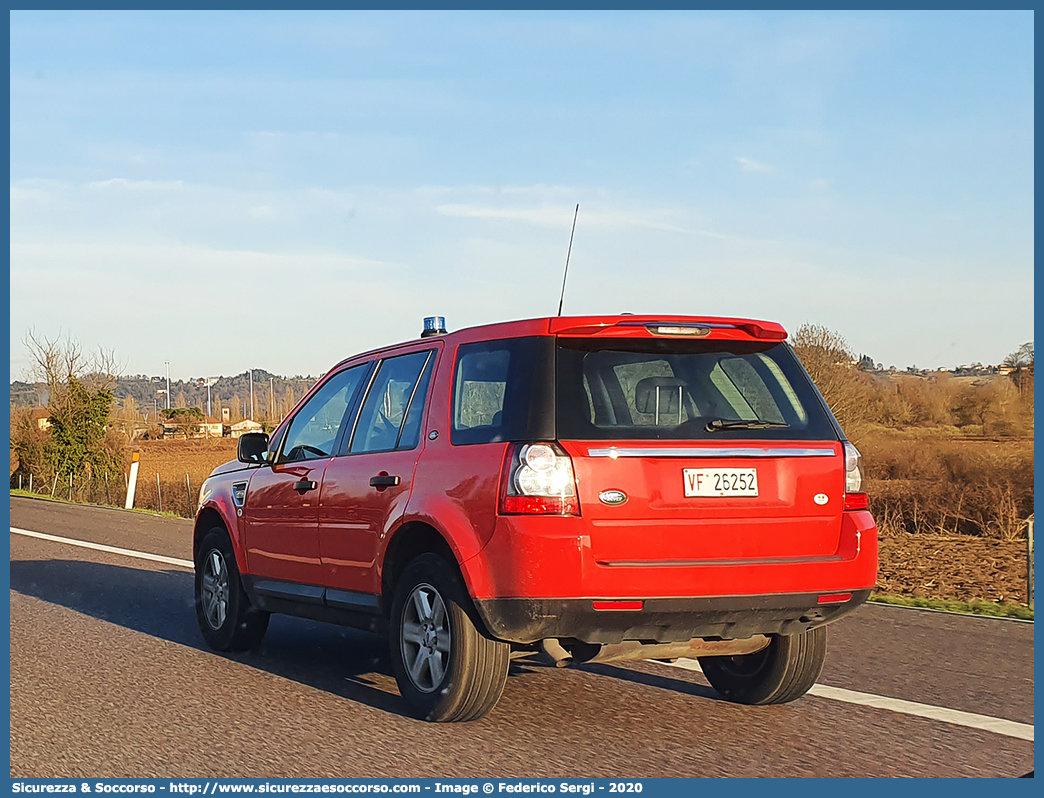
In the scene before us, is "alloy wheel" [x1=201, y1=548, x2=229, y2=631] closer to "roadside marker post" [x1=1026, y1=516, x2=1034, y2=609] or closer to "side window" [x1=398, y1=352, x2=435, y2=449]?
"side window" [x1=398, y1=352, x2=435, y2=449]

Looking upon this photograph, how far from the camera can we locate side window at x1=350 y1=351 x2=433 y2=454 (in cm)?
666

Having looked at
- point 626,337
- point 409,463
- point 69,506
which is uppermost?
point 626,337

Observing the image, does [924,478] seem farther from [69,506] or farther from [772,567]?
[772,567]

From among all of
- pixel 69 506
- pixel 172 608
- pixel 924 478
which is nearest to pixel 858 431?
pixel 924 478

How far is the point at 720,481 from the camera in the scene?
5.55 meters

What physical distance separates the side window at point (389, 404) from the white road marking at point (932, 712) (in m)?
2.73

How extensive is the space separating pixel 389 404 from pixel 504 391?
49.3 inches

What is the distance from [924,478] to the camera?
106ft

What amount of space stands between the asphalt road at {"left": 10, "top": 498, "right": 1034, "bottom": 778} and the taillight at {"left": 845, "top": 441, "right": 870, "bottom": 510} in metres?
1.08

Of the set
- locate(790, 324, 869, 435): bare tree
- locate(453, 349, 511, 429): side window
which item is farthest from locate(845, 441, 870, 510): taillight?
locate(790, 324, 869, 435): bare tree

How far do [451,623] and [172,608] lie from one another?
531 centimetres

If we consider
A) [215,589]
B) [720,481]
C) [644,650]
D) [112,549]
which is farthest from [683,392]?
[112,549]
